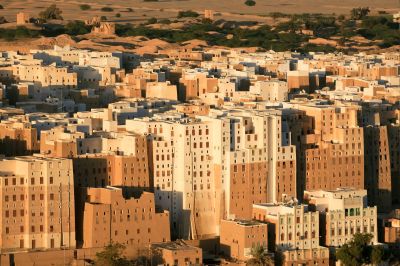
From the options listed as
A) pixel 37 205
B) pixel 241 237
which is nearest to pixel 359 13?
pixel 241 237

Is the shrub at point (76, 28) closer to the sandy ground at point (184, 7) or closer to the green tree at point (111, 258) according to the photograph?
the sandy ground at point (184, 7)

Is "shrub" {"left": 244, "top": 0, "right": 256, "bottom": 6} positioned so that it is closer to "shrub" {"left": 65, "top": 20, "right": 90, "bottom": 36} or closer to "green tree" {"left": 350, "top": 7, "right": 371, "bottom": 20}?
"green tree" {"left": 350, "top": 7, "right": 371, "bottom": 20}

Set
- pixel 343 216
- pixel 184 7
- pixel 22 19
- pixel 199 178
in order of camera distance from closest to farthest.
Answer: pixel 343 216 → pixel 199 178 → pixel 22 19 → pixel 184 7

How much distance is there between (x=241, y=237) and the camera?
57.4 metres

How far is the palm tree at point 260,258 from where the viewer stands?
5619 centimetres

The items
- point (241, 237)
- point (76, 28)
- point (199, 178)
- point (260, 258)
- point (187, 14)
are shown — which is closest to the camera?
point (260, 258)

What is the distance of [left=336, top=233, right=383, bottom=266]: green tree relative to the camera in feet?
187

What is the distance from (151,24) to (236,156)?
64014 millimetres

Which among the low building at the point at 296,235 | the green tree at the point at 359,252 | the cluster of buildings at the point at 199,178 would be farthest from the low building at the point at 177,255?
the green tree at the point at 359,252

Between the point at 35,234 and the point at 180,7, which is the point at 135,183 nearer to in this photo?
the point at 35,234

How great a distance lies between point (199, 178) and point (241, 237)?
15.4 feet

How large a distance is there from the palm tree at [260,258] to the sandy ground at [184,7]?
71.2 meters

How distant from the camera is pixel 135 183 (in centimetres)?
6034

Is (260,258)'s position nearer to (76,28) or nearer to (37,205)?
(37,205)
